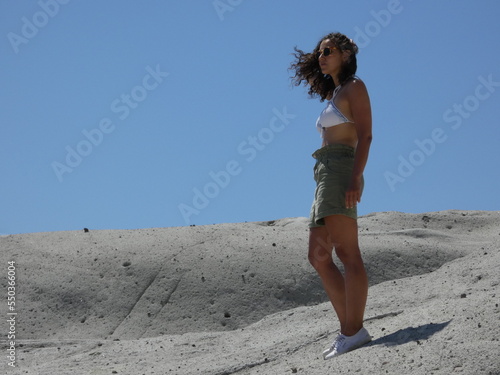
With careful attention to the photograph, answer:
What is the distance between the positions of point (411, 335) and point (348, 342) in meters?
0.39

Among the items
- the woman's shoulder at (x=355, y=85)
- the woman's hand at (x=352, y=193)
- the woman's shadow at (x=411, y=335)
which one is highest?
the woman's shoulder at (x=355, y=85)

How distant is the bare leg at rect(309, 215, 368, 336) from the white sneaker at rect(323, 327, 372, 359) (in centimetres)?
3

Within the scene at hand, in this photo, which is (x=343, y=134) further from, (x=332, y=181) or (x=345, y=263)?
(x=345, y=263)

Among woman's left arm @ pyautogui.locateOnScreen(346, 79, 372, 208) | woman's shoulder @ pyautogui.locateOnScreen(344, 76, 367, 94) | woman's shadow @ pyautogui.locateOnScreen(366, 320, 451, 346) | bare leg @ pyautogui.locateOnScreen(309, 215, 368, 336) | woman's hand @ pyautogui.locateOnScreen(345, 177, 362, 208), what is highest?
woman's shoulder @ pyautogui.locateOnScreen(344, 76, 367, 94)

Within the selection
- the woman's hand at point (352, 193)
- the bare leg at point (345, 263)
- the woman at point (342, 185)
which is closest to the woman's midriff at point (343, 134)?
the woman at point (342, 185)

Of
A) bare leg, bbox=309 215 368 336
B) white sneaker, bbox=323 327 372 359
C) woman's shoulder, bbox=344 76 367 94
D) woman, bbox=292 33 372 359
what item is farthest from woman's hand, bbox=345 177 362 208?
white sneaker, bbox=323 327 372 359

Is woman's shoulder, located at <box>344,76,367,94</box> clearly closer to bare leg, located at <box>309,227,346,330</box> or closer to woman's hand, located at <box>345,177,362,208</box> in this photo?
woman's hand, located at <box>345,177,362,208</box>

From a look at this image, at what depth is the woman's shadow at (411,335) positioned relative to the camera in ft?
14.9

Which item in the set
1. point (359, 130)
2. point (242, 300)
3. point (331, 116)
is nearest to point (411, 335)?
point (359, 130)

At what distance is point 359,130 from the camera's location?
4586mm

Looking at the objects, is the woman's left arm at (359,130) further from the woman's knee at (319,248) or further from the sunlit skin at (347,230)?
the woman's knee at (319,248)

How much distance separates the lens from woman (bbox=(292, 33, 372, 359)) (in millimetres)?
4547

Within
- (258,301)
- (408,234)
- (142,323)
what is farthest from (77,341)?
(408,234)

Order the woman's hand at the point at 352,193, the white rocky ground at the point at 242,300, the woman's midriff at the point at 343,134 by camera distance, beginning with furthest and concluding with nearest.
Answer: the woman's midriff at the point at 343,134 < the white rocky ground at the point at 242,300 < the woman's hand at the point at 352,193
